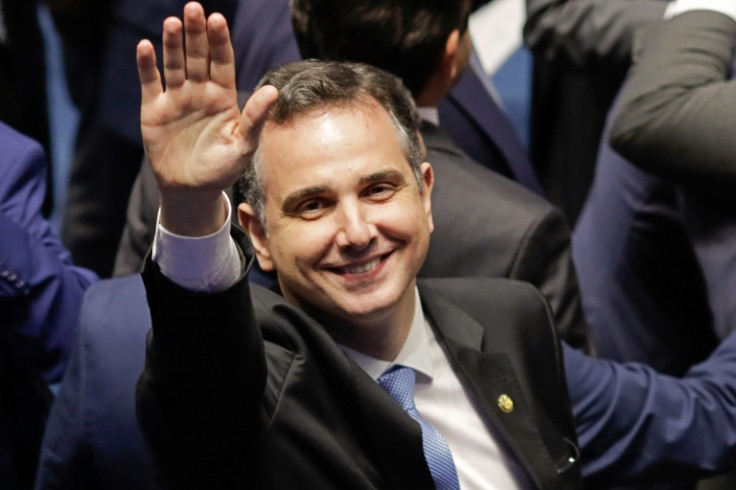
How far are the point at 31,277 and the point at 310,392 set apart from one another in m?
0.67

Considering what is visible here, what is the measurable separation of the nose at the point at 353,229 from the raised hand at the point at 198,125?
0.34 meters

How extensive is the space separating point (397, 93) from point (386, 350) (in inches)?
15.4

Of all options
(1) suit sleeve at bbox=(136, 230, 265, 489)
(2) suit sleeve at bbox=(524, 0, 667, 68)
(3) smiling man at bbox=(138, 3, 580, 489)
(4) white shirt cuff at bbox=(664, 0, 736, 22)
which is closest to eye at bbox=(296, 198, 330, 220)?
(3) smiling man at bbox=(138, 3, 580, 489)

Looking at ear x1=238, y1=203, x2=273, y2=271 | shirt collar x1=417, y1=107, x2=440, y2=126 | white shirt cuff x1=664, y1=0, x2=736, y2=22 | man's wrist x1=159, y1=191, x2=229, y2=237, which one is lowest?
shirt collar x1=417, y1=107, x2=440, y2=126

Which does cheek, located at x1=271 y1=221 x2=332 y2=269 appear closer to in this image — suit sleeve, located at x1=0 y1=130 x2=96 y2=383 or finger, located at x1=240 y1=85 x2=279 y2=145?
finger, located at x1=240 y1=85 x2=279 y2=145

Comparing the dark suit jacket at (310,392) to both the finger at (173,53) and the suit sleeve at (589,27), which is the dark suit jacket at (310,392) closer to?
the finger at (173,53)

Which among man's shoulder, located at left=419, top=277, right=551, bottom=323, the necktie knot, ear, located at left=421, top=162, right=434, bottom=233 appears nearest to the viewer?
the necktie knot

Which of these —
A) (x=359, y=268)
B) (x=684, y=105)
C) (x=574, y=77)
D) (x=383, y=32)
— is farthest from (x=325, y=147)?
(x=574, y=77)

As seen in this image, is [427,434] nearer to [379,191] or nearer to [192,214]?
[379,191]

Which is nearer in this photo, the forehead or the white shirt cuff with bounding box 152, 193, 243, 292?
the white shirt cuff with bounding box 152, 193, 243, 292

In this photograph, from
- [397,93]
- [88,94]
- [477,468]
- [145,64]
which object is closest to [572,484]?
[477,468]

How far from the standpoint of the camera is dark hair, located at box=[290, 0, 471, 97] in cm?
237

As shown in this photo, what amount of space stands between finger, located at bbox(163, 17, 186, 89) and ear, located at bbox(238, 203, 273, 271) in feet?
1.66

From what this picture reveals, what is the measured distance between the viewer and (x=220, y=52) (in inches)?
56.4
